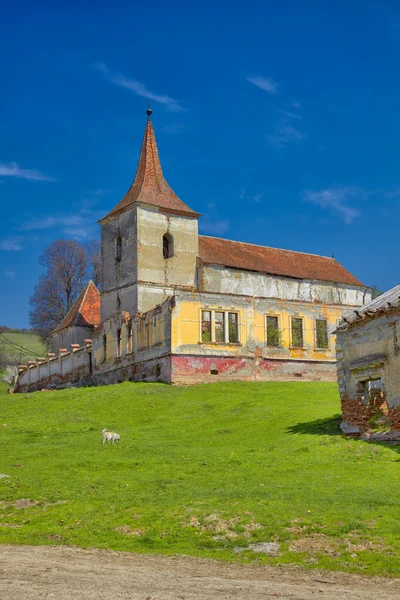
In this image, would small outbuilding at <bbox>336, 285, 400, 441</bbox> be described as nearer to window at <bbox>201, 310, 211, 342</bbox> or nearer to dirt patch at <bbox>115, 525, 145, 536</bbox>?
dirt patch at <bbox>115, 525, 145, 536</bbox>

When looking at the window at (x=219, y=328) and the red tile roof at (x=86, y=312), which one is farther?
the red tile roof at (x=86, y=312)

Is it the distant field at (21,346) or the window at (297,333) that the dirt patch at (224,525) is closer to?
the window at (297,333)

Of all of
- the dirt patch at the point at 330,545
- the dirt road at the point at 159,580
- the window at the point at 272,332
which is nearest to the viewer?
the dirt road at the point at 159,580

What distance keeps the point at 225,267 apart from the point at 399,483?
39338 millimetres

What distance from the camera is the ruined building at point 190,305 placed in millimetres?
44719

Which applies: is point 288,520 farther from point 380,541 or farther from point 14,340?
point 14,340

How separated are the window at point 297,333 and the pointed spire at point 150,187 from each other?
1317cm

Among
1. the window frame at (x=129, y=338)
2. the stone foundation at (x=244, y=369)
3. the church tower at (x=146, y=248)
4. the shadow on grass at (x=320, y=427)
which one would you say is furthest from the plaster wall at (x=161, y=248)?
the shadow on grass at (x=320, y=427)

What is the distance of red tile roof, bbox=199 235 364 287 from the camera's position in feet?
191

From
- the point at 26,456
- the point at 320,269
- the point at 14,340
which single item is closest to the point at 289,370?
the point at 320,269

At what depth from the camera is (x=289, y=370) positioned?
156ft

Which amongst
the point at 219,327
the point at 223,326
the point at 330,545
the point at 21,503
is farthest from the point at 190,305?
the point at 330,545

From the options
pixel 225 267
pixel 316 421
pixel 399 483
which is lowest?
pixel 399 483

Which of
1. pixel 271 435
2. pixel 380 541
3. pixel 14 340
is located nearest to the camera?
pixel 380 541
